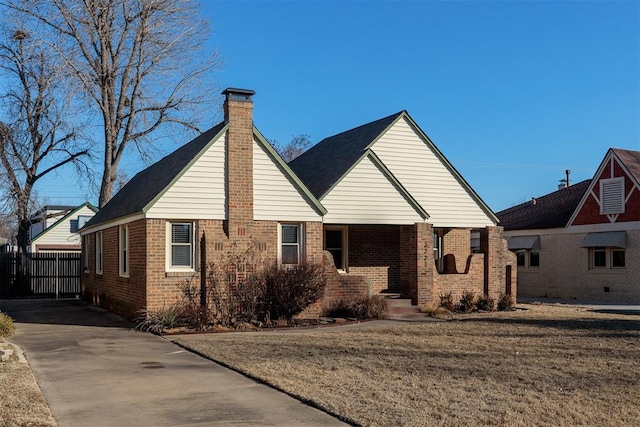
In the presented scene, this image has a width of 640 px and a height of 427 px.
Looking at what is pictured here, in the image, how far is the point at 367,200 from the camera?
64.2 feet

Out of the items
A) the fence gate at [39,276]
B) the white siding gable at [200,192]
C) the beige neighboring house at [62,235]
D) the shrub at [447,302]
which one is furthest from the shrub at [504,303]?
the beige neighboring house at [62,235]

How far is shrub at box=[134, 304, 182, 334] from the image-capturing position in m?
15.4

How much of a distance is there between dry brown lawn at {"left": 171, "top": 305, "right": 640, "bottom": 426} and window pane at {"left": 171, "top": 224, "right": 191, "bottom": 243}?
302cm

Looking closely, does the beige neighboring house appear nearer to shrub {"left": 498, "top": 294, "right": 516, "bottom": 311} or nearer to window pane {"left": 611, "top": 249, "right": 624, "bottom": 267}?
shrub {"left": 498, "top": 294, "right": 516, "bottom": 311}

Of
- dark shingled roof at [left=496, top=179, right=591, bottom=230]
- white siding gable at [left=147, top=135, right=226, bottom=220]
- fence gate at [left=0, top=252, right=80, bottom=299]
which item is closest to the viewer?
white siding gable at [left=147, top=135, right=226, bottom=220]

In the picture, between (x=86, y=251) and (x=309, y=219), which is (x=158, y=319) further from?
(x=86, y=251)

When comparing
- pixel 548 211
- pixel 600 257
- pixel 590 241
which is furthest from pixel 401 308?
pixel 548 211

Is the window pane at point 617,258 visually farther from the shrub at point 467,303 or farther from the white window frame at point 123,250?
the white window frame at point 123,250

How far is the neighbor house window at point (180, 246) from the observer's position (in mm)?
16594

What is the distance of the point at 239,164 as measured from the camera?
1723 cm

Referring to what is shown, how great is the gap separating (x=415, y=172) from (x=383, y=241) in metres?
2.51

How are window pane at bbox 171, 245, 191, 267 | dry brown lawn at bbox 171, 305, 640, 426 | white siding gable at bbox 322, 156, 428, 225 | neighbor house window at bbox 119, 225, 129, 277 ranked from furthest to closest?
1. white siding gable at bbox 322, 156, 428, 225
2. neighbor house window at bbox 119, 225, 129, 277
3. window pane at bbox 171, 245, 191, 267
4. dry brown lawn at bbox 171, 305, 640, 426

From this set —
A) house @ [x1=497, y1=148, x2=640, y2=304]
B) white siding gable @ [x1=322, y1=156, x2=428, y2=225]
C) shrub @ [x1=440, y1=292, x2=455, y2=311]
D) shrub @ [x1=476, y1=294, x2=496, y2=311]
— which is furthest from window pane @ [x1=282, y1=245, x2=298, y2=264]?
house @ [x1=497, y1=148, x2=640, y2=304]

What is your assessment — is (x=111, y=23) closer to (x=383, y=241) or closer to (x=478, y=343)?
(x=383, y=241)
